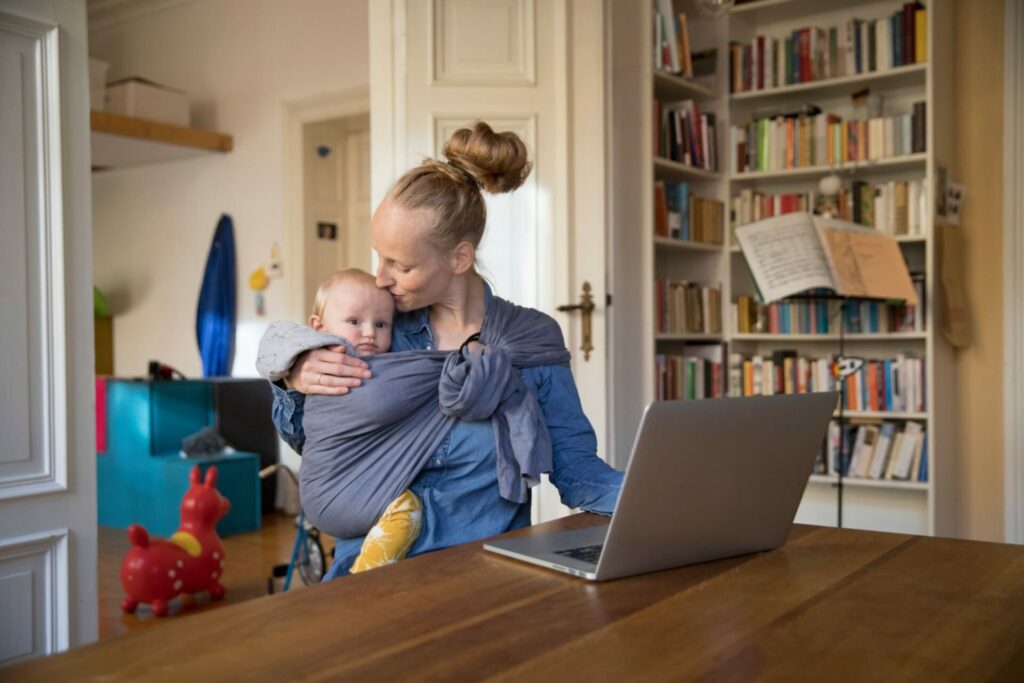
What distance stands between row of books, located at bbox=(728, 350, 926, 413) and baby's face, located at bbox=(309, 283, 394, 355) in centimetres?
296

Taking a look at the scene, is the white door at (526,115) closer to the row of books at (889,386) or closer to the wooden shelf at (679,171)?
the wooden shelf at (679,171)

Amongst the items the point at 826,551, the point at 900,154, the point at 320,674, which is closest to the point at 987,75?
the point at 900,154

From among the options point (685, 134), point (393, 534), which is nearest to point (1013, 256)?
point (685, 134)

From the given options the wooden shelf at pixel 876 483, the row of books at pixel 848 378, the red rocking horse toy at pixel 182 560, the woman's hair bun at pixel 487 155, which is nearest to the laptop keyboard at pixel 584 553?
Answer: the woman's hair bun at pixel 487 155

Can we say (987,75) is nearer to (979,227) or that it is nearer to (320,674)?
(979,227)

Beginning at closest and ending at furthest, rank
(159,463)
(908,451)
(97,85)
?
(908,451), (159,463), (97,85)

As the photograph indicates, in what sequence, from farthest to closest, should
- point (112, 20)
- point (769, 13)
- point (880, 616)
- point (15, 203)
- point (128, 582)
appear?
point (112, 20)
point (769, 13)
point (128, 582)
point (15, 203)
point (880, 616)

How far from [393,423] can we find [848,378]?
3.42 metres

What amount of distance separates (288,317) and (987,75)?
14.2 ft

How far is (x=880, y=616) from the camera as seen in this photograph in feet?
3.35

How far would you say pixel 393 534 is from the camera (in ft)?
5.20

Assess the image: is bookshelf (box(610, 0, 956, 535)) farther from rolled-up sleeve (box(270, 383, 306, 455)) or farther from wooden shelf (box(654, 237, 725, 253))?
rolled-up sleeve (box(270, 383, 306, 455))

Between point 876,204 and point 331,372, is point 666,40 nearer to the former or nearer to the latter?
point 876,204

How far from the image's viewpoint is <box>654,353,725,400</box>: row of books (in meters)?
4.62
